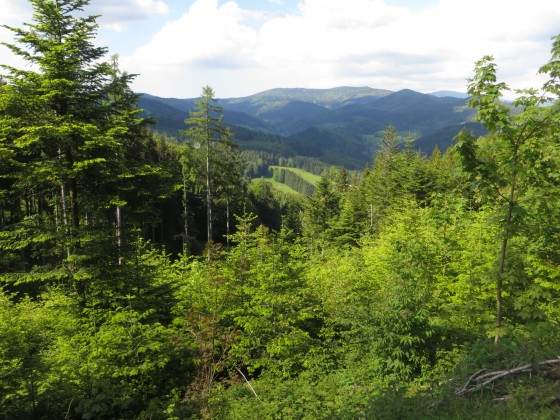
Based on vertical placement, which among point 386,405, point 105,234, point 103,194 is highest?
point 103,194

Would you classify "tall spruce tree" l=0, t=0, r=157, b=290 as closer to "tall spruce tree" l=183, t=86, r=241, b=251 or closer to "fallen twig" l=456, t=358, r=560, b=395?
"fallen twig" l=456, t=358, r=560, b=395

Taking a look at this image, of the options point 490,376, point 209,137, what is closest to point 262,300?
point 490,376

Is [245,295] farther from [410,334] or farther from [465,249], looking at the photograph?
[465,249]

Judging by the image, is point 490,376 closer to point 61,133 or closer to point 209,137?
point 61,133

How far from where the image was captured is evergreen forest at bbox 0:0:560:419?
7.09 metres

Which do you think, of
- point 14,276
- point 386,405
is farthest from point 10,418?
point 386,405

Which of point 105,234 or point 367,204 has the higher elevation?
point 105,234

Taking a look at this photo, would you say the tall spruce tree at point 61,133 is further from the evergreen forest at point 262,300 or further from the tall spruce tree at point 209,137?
the tall spruce tree at point 209,137

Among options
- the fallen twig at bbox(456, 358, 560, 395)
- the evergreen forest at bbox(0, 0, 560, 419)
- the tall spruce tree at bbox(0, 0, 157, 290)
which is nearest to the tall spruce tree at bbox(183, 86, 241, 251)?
the evergreen forest at bbox(0, 0, 560, 419)

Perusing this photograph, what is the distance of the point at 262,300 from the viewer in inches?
483

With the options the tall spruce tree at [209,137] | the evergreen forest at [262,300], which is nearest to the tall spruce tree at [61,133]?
the evergreen forest at [262,300]

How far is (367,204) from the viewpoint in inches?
1842

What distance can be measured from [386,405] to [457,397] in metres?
1.21

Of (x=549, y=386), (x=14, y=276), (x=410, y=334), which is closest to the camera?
(x=549, y=386)
